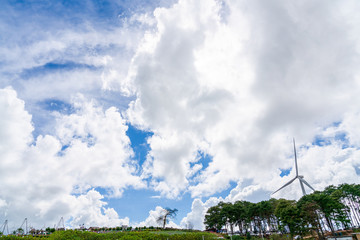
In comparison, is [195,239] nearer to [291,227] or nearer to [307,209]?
[291,227]

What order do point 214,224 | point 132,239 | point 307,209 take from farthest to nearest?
point 214,224 < point 307,209 < point 132,239

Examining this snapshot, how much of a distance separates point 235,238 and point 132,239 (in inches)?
1502

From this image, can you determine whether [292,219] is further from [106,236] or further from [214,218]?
[106,236]

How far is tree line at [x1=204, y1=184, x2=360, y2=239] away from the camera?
48.8 meters

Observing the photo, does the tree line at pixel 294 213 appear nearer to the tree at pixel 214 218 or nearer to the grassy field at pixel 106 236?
the tree at pixel 214 218

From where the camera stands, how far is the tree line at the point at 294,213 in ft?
160

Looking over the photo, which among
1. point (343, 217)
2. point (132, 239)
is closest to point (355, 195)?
point (343, 217)

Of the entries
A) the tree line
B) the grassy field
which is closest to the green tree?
the tree line

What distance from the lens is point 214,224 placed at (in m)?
78.1

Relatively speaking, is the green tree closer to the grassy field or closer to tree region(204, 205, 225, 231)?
the grassy field

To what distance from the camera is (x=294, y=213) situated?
4938 centimetres

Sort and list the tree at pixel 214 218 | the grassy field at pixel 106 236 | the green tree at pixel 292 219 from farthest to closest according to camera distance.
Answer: the tree at pixel 214 218
the green tree at pixel 292 219
the grassy field at pixel 106 236

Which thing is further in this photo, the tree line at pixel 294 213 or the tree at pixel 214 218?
the tree at pixel 214 218

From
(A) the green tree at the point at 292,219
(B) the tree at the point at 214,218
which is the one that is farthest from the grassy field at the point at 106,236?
(B) the tree at the point at 214,218
